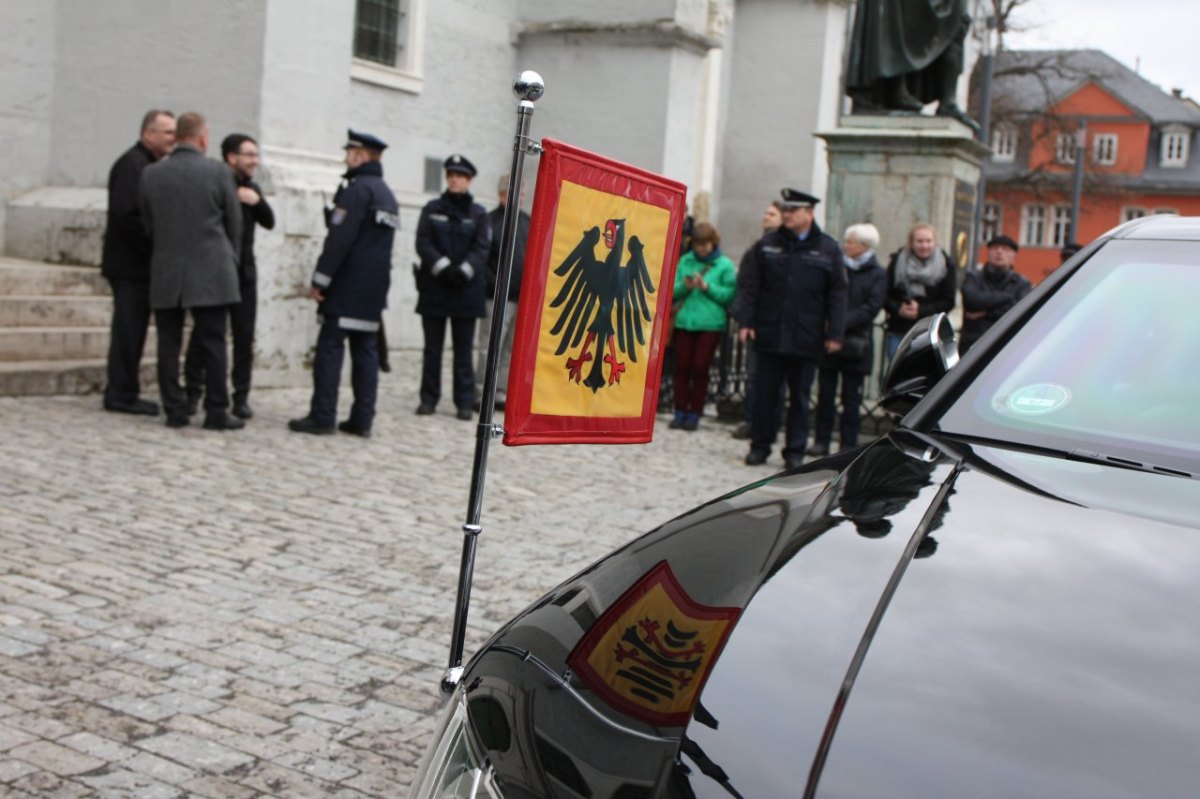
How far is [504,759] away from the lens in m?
2.13

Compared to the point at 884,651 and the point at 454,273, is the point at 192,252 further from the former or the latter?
the point at 884,651

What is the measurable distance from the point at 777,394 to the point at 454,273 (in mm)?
2767

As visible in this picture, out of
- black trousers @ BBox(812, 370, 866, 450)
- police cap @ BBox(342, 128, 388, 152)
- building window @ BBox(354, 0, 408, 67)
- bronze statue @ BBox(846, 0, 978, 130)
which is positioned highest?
building window @ BBox(354, 0, 408, 67)

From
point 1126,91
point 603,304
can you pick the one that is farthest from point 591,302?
point 1126,91

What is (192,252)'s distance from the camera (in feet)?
32.3

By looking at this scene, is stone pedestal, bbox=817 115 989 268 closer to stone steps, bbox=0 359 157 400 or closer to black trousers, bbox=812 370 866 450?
black trousers, bbox=812 370 866 450

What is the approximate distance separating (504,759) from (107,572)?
420cm

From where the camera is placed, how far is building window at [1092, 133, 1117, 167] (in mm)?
78000

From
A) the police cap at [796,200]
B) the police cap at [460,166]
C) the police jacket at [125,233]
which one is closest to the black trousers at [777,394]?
the police cap at [796,200]

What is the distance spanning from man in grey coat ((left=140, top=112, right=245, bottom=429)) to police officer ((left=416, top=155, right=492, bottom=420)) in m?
1.94

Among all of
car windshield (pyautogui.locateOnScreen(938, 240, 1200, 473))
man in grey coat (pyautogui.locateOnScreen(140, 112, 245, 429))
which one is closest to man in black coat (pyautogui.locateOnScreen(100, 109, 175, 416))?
man in grey coat (pyautogui.locateOnScreen(140, 112, 245, 429))

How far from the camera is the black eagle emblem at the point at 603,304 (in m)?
3.84

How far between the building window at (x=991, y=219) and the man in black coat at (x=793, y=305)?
62.6m

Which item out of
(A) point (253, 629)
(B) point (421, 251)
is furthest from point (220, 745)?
(B) point (421, 251)
